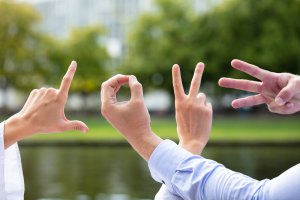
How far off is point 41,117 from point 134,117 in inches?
10.3

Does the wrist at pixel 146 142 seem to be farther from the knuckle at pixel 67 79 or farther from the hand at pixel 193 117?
the knuckle at pixel 67 79

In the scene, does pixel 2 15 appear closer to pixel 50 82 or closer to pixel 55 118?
pixel 50 82

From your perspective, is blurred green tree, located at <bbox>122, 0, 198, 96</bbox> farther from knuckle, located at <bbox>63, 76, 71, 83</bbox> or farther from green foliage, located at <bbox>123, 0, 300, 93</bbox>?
knuckle, located at <bbox>63, 76, 71, 83</bbox>

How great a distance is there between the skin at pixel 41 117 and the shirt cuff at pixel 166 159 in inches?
11.9

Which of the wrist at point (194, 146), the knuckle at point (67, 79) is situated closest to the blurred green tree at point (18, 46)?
the knuckle at point (67, 79)

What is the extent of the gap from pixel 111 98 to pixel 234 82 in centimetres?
29

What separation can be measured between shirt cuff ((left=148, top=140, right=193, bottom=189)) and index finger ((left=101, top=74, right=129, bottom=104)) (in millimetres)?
163

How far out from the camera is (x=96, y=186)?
8.30 metres

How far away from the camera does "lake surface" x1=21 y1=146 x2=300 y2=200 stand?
7.66 m

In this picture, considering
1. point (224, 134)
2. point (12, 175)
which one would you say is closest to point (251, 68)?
point (12, 175)

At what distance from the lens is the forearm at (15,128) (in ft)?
4.93

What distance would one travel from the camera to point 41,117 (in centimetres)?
148

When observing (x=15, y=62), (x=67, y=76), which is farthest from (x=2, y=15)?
(x=67, y=76)

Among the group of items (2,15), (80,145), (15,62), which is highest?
(2,15)
